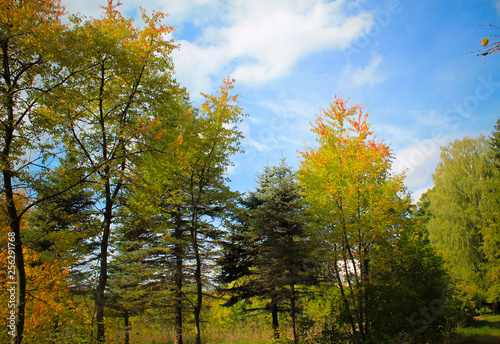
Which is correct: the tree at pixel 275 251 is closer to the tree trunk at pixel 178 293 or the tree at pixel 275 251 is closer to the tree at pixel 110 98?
the tree trunk at pixel 178 293

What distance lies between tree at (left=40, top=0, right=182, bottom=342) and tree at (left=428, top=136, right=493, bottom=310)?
19274 mm

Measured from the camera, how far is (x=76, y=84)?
25.2 ft

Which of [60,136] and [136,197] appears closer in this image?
[60,136]

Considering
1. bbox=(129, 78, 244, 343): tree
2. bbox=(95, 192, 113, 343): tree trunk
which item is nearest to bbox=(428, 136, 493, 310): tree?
bbox=(129, 78, 244, 343): tree

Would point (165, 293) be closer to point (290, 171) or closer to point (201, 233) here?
point (201, 233)

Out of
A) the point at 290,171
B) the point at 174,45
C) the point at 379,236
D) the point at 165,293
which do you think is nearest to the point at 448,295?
the point at 379,236

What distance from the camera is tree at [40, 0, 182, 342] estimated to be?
7.06 m

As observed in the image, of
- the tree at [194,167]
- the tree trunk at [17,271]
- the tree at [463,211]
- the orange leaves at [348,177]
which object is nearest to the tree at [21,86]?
the tree trunk at [17,271]

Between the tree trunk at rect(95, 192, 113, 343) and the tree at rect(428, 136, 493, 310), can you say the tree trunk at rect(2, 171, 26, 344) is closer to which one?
the tree trunk at rect(95, 192, 113, 343)

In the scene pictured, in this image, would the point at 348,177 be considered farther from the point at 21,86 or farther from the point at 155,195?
the point at 21,86

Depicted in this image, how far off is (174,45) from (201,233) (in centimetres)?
931

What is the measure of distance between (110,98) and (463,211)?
76.4 ft

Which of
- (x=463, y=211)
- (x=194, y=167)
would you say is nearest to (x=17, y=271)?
(x=194, y=167)

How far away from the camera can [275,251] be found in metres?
13.0
